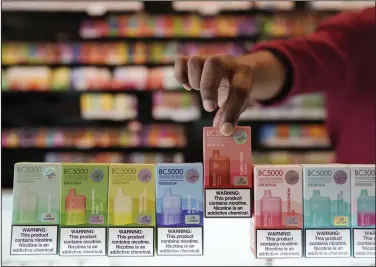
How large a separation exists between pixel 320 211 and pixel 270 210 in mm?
89

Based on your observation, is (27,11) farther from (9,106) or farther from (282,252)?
(282,252)

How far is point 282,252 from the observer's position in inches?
26.1

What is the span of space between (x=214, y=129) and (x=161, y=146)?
113 inches

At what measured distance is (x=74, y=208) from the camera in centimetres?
67

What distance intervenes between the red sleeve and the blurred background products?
200 cm

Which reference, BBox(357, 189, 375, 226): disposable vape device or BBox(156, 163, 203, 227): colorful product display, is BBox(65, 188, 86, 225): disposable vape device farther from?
BBox(357, 189, 375, 226): disposable vape device

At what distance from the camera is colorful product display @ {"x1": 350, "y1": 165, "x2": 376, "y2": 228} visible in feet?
2.20

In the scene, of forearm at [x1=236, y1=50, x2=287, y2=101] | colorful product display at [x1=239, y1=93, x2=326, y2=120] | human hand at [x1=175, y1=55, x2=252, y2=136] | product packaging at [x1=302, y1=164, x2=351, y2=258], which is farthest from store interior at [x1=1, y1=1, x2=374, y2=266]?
product packaging at [x1=302, y1=164, x2=351, y2=258]

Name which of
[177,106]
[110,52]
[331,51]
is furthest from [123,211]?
[110,52]

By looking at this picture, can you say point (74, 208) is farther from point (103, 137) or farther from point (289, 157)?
point (289, 157)

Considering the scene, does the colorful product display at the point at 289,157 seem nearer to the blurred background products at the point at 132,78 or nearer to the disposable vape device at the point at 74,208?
the blurred background products at the point at 132,78

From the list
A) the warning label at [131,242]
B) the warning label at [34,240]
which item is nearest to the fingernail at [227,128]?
the warning label at [131,242]

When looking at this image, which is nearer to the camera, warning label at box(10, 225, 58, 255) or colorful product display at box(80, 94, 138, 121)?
warning label at box(10, 225, 58, 255)

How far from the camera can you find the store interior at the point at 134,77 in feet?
11.3
